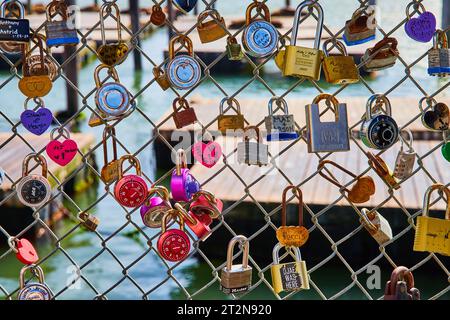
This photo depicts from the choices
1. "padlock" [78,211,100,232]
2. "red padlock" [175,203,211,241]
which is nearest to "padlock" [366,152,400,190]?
"red padlock" [175,203,211,241]

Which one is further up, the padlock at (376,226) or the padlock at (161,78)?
the padlock at (161,78)

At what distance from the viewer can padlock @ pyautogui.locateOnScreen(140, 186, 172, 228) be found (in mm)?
1772

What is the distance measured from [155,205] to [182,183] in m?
0.09

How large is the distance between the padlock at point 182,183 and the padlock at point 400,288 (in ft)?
1.63

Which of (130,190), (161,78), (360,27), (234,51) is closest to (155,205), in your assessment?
(130,190)

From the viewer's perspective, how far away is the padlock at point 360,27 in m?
1.60

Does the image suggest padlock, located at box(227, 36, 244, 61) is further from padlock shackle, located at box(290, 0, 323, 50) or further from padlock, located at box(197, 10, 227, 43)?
padlock shackle, located at box(290, 0, 323, 50)

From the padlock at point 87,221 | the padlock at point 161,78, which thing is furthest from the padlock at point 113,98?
the padlock at point 87,221

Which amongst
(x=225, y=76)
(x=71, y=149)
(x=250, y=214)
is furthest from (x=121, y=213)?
(x=225, y=76)

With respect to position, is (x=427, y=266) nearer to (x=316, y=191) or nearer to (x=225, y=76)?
(x=316, y=191)

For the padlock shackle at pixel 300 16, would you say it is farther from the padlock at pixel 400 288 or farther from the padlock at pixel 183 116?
the padlock at pixel 400 288

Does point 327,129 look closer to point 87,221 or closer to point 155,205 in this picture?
point 155,205

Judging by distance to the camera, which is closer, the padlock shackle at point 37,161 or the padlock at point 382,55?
the padlock at point 382,55

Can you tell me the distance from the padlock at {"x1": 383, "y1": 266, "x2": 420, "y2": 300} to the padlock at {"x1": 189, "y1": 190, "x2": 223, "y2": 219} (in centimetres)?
44
